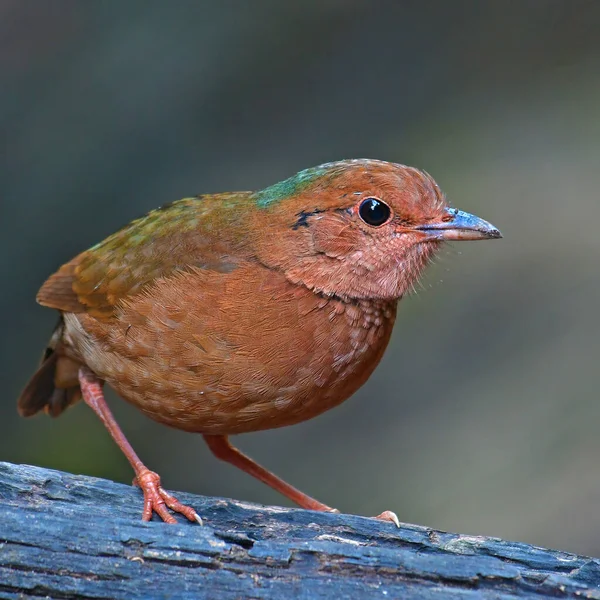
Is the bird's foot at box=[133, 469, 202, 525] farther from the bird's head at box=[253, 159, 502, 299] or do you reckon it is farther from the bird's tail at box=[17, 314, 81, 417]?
the bird's tail at box=[17, 314, 81, 417]

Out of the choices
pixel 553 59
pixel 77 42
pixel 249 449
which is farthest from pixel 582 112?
pixel 77 42

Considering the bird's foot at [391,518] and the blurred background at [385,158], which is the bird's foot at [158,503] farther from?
the blurred background at [385,158]

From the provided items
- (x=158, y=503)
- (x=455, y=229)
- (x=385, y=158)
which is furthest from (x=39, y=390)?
(x=385, y=158)

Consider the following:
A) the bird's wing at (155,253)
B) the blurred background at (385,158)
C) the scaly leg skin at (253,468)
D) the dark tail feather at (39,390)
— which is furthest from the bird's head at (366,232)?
the blurred background at (385,158)

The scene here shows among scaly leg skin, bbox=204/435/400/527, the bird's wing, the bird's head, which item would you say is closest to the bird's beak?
the bird's head

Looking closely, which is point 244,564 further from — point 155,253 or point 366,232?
point 155,253
